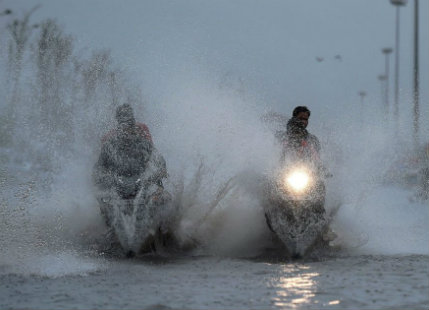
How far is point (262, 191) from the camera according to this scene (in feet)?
38.3

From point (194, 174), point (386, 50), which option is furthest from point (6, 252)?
point (386, 50)

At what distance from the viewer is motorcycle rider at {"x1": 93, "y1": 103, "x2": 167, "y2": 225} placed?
38.2ft

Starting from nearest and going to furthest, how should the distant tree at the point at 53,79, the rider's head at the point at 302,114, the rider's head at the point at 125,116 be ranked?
the rider's head at the point at 302,114 → the rider's head at the point at 125,116 → the distant tree at the point at 53,79

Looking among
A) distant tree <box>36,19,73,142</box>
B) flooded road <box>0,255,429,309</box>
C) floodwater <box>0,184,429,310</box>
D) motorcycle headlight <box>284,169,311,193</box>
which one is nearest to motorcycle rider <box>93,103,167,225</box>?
floodwater <box>0,184,429,310</box>

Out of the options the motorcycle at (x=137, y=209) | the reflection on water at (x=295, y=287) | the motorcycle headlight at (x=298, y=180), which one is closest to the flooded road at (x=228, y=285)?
the reflection on water at (x=295, y=287)

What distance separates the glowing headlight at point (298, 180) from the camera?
10.9m

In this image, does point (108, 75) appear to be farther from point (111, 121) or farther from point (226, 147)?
point (226, 147)

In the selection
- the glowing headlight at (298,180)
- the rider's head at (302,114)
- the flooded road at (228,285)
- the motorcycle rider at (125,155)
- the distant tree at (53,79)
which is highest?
the distant tree at (53,79)

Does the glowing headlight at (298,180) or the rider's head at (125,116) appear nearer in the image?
the glowing headlight at (298,180)

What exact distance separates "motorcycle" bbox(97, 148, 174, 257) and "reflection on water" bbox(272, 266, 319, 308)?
231cm

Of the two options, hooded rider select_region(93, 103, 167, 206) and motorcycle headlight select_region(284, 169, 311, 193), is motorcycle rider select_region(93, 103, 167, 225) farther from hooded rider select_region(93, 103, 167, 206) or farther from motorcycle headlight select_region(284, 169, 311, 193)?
motorcycle headlight select_region(284, 169, 311, 193)

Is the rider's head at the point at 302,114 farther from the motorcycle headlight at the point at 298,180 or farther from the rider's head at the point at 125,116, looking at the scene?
the rider's head at the point at 125,116

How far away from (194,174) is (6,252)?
3.60 metres

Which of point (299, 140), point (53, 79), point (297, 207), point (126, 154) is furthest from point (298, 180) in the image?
point (53, 79)
